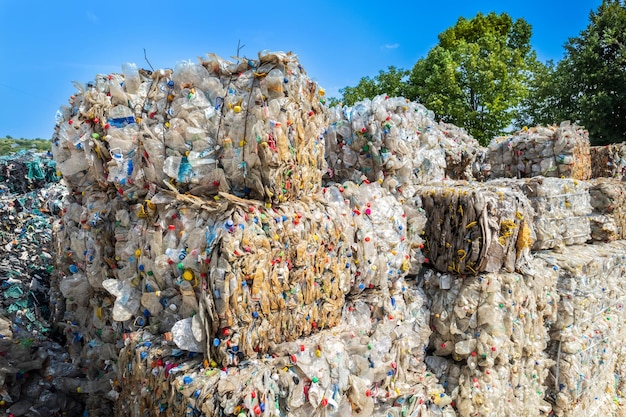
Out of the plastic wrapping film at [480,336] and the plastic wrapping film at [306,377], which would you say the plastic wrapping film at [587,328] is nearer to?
the plastic wrapping film at [480,336]

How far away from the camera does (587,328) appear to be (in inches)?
145

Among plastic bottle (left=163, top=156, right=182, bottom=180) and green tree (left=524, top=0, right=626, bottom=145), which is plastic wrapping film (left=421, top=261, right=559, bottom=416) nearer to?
plastic bottle (left=163, top=156, right=182, bottom=180)

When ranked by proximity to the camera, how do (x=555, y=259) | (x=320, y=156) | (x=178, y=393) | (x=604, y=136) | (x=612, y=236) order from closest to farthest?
(x=178, y=393), (x=320, y=156), (x=555, y=259), (x=612, y=236), (x=604, y=136)

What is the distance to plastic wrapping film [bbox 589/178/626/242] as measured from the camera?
162 inches

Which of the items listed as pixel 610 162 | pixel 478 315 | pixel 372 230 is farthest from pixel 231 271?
pixel 610 162

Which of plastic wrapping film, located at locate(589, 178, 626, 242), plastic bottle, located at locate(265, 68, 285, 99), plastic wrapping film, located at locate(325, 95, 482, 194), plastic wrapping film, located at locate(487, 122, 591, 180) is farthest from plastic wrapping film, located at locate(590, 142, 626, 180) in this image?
plastic bottle, located at locate(265, 68, 285, 99)

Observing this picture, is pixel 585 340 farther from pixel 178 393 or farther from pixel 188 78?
pixel 188 78

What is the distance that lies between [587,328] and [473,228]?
187cm

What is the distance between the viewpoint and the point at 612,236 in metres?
4.24

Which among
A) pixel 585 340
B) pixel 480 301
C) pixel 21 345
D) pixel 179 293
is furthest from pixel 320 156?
pixel 585 340

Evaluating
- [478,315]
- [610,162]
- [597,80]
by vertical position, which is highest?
[597,80]

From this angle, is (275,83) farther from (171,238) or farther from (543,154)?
(543,154)

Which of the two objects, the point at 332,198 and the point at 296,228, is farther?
the point at 332,198

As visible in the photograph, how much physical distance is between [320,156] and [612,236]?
11.4 ft
